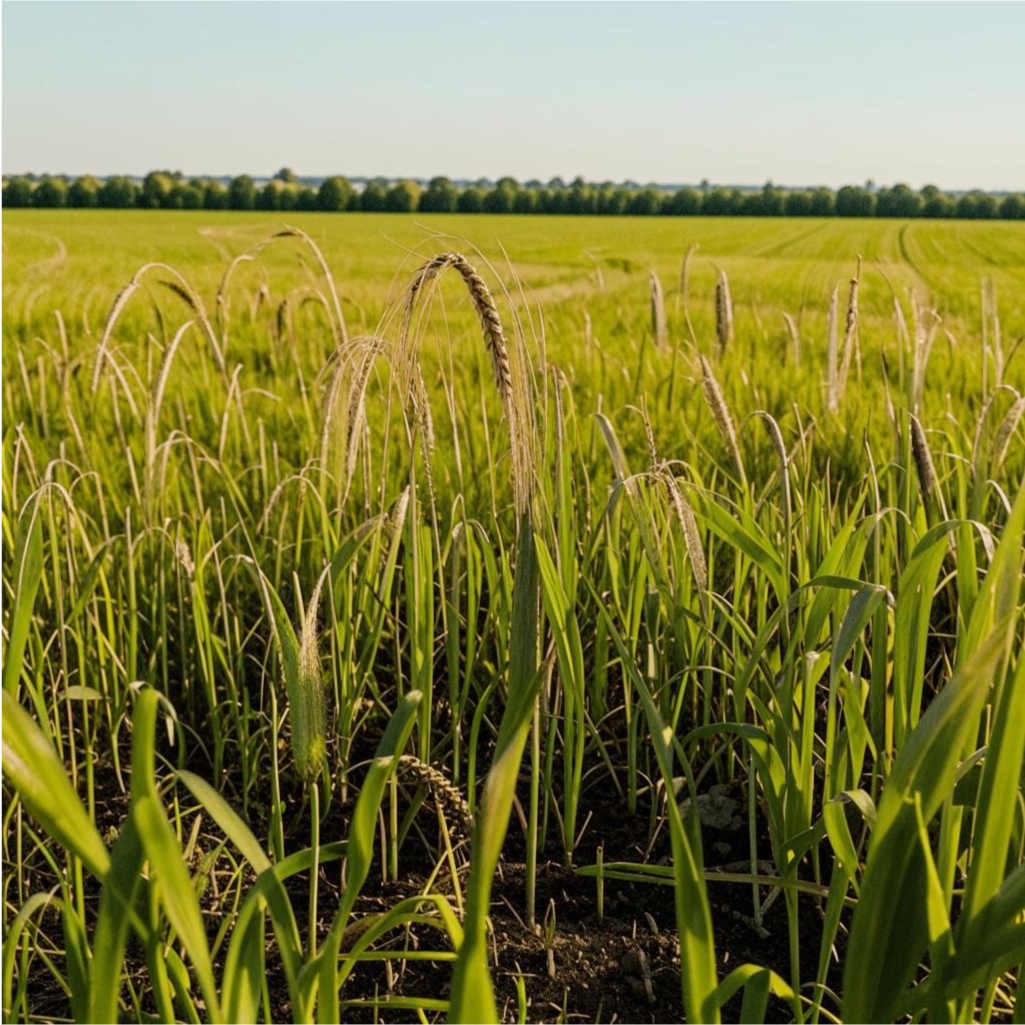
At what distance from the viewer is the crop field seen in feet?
2.50

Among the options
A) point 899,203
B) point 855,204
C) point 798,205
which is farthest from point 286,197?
point 899,203

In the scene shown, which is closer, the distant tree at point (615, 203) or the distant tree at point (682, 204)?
the distant tree at point (682, 204)

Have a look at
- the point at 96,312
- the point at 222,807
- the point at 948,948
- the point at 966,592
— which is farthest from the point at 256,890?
the point at 96,312

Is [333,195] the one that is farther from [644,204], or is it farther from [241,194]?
[644,204]

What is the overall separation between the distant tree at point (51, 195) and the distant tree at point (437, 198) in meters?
15.2

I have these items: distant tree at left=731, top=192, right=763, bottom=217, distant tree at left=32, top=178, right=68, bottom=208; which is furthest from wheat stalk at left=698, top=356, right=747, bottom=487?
distant tree at left=32, top=178, right=68, bottom=208

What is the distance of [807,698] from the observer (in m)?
1.13

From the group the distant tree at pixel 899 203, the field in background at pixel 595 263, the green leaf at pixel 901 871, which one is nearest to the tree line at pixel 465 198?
the distant tree at pixel 899 203

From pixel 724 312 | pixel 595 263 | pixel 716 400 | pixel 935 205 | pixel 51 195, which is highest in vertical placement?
pixel 935 205

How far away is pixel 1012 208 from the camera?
31734 millimetres

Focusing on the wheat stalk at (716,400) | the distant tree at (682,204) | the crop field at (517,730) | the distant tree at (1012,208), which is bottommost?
the crop field at (517,730)

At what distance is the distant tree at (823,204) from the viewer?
121 ft

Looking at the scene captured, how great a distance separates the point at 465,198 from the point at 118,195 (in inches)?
552

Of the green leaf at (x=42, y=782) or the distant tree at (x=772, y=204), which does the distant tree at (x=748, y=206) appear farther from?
the green leaf at (x=42, y=782)
